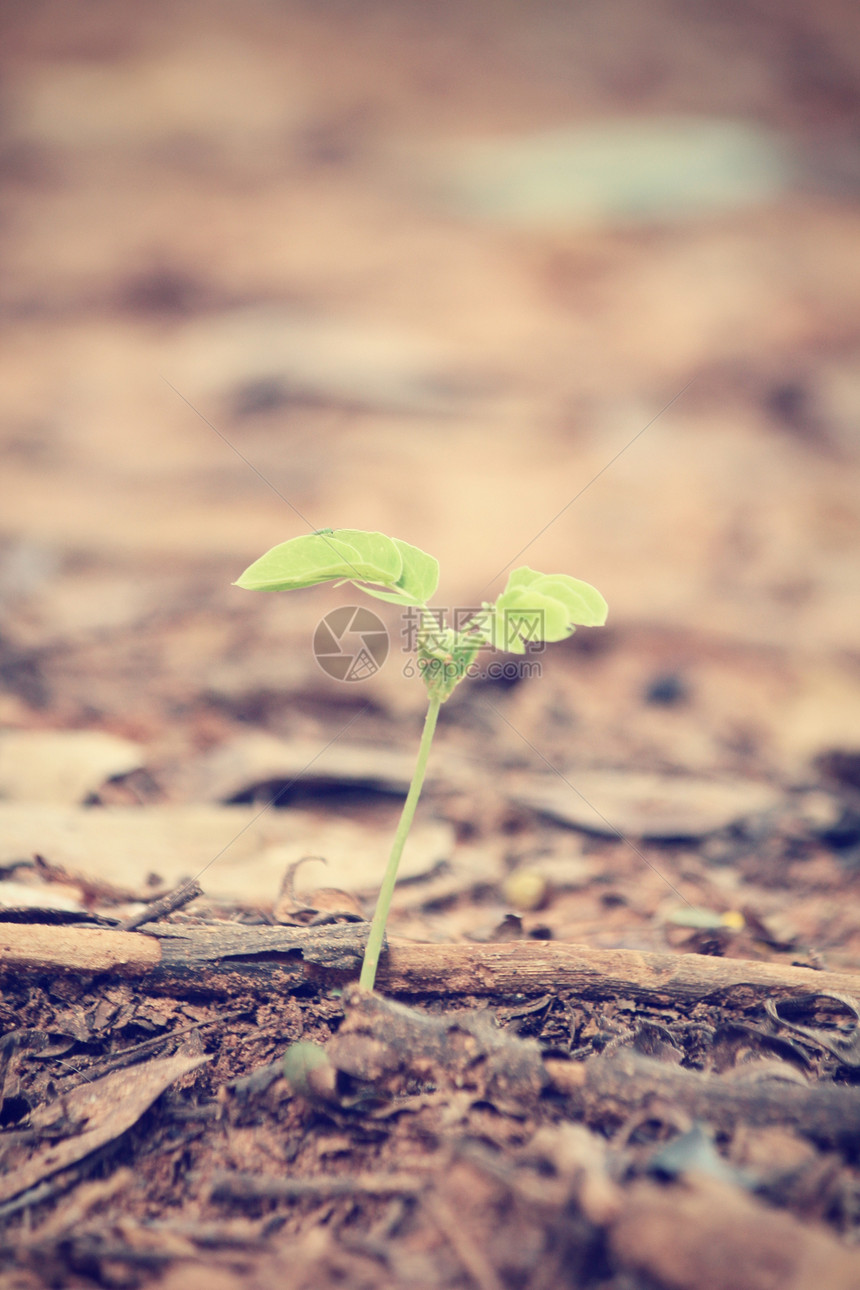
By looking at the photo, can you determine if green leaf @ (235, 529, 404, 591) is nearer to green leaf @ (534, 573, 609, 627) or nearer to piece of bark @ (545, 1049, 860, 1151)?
green leaf @ (534, 573, 609, 627)

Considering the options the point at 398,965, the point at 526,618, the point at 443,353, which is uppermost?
the point at 443,353

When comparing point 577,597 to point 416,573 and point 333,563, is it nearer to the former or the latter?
point 416,573

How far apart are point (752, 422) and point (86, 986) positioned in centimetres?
852

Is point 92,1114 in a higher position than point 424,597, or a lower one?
lower

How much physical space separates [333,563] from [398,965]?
0.81m

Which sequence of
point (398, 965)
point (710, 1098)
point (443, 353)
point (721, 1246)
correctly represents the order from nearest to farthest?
point (721, 1246) → point (710, 1098) → point (398, 965) → point (443, 353)

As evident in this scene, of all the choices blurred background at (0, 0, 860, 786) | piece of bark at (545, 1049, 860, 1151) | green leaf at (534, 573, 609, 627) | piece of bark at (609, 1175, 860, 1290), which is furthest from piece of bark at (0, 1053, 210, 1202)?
blurred background at (0, 0, 860, 786)

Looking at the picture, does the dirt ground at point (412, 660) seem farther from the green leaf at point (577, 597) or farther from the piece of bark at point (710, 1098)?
the green leaf at point (577, 597)

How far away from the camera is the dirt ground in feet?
3.88

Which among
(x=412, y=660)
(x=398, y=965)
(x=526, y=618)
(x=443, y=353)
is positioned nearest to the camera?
(x=526, y=618)

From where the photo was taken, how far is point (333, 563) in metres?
1.31

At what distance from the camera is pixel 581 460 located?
7.72 m

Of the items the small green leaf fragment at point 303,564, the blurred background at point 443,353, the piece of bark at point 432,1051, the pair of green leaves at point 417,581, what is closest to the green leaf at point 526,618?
the pair of green leaves at point 417,581

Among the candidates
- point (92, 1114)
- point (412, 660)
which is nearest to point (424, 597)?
point (92, 1114)
